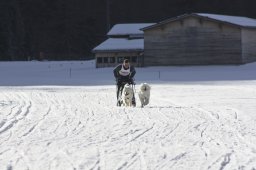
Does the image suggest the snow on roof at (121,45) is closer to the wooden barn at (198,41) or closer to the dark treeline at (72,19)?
the wooden barn at (198,41)

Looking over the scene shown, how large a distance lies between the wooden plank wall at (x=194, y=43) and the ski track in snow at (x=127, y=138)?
33.5 meters

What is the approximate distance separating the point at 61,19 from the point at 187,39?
36869 mm

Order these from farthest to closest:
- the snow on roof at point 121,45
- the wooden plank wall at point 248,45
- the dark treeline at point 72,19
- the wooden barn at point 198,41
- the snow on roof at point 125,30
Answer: the dark treeline at point 72,19, the snow on roof at point 125,30, the snow on roof at point 121,45, the wooden plank wall at point 248,45, the wooden barn at point 198,41

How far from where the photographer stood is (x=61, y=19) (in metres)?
87.8

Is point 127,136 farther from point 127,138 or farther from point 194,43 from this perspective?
point 194,43

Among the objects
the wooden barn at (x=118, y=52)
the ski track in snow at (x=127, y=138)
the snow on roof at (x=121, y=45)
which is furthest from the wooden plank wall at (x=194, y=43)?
the ski track in snow at (x=127, y=138)

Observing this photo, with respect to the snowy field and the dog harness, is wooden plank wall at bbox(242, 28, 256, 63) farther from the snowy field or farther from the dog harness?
the dog harness

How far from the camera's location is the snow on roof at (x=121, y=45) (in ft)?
194

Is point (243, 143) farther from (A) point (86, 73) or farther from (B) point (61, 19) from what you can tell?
(B) point (61, 19)

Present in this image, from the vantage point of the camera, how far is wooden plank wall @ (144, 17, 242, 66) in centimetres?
5312

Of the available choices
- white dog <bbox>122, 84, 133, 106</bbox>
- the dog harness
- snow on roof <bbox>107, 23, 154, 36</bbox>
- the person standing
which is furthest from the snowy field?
snow on roof <bbox>107, 23, 154, 36</bbox>

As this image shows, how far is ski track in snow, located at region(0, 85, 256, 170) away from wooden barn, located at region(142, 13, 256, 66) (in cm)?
3345

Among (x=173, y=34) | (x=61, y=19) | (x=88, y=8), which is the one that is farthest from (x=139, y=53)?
(x=88, y=8)

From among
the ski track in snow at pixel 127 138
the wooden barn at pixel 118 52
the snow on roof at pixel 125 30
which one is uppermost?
the snow on roof at pixel 125 30
